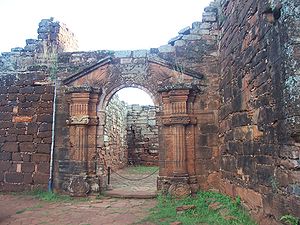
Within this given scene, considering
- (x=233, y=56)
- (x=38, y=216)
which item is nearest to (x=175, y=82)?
(x=233, y=56)

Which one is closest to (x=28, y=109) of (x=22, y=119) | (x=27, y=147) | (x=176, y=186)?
(x=22, y=119)

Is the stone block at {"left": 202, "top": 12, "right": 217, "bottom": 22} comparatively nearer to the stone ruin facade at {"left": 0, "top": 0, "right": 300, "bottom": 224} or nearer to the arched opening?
the stone ruin facade at {"left": 0, "top": 0, "right": 300, "bottom": 224}

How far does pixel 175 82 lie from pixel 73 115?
280 centimetres

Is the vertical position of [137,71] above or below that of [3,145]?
above

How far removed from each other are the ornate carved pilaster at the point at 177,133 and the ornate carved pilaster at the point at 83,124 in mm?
1809

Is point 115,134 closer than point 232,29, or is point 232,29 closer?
point 232,29

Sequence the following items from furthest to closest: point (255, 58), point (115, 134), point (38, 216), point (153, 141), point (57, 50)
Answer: point (153, 141)
point (115, 134)
point (57, 50)
point (38, 216)
point (255, 58)

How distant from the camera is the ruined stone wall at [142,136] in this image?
15.5 m

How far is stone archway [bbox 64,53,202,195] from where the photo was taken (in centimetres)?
751

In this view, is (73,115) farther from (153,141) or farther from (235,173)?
(153,141)

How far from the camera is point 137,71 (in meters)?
8.23

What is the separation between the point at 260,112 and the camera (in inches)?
175

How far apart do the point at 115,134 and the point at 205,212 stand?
7.93 m

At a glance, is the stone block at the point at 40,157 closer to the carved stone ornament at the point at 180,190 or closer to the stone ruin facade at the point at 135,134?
the carved stone ornament at the point at 180,190
